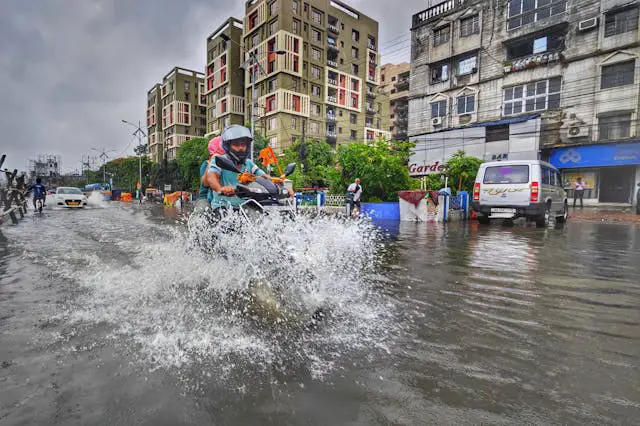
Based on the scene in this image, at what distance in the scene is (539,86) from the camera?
24484 millimetres

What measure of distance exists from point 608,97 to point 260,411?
2822cm

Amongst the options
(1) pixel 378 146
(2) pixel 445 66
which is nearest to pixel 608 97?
(2) pixel 445 66

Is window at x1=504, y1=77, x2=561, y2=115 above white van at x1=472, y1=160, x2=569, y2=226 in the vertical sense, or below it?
above

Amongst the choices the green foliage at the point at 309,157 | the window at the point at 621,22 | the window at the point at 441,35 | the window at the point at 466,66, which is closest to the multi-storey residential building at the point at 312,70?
the green foliage at the point at 309,157

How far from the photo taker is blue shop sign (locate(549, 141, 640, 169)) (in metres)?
21.4

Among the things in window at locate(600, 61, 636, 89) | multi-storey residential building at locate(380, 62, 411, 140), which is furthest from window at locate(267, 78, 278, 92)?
window at locate(600, 61, 636, 89)

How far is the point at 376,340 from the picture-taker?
2.63 metres

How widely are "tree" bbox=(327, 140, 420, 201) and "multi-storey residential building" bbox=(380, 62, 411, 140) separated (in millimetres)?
37882

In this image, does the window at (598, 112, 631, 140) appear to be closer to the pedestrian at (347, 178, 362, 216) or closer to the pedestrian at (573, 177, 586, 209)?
the pedestrian at (573, 177, 586, 209)

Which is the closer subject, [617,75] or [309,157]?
[617,75]

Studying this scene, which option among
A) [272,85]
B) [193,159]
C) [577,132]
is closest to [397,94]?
[272,85]

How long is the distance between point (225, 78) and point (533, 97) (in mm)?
48251

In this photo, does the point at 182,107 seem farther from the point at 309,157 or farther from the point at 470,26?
the point at 470,26

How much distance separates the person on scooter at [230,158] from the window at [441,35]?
3011cm
